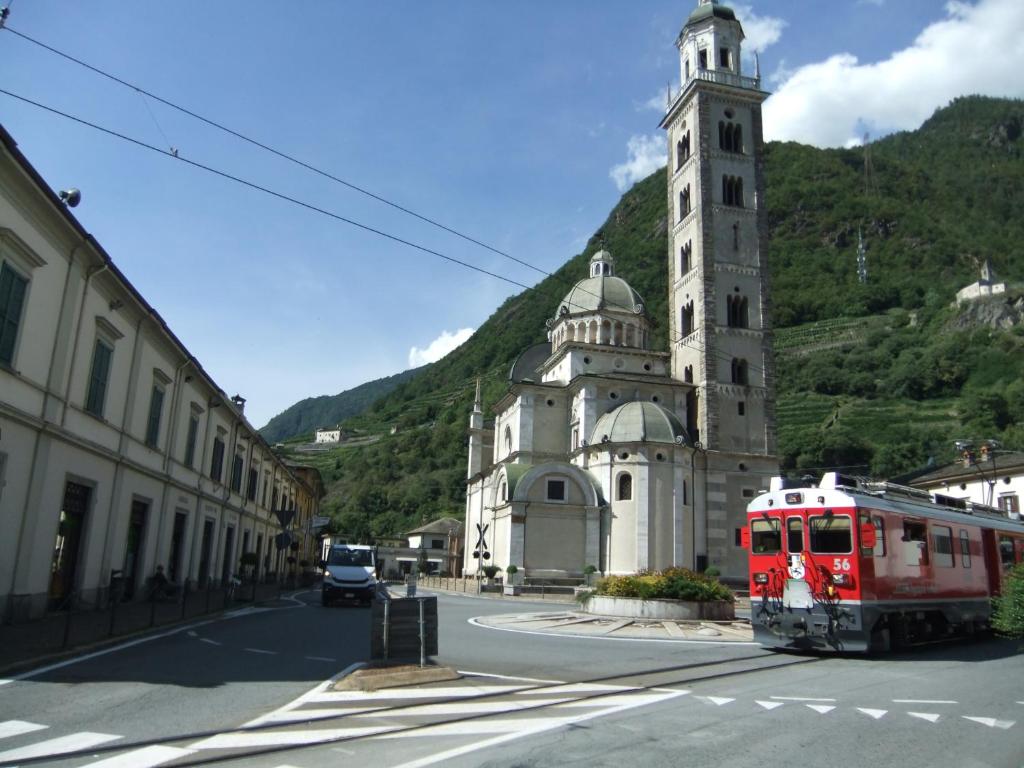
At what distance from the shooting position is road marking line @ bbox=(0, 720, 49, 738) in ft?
23.0

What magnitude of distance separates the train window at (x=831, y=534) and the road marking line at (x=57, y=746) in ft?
41.0

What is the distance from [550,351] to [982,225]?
133036 millimetres

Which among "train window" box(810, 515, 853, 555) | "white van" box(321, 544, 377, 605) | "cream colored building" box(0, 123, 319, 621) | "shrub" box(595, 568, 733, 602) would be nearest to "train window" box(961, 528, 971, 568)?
"train window" box(810, 515, 853, 555)

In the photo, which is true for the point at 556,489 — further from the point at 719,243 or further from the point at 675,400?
the point at 719,243

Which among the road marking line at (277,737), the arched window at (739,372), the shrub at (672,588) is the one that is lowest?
the road marking line at (277,737)

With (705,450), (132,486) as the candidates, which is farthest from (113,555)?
(705,450)

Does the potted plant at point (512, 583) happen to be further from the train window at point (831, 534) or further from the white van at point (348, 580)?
the train window at point (831, 534)

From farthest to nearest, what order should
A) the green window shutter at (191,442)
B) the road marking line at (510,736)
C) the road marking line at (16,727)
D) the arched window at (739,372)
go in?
1. the arched window at (739,372)
2. the green window shutter at (191,442)
3. the road marking line at (16,727)
4. the road marking line at (510,736)

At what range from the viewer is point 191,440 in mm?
28203

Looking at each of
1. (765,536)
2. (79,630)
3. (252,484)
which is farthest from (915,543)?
(252,484)

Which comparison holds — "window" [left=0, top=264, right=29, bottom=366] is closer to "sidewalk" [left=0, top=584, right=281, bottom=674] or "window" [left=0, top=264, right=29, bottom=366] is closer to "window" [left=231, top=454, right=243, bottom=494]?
"sidewalk" [left=0, top=584, right=281, bottom=674]

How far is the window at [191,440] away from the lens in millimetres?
27734

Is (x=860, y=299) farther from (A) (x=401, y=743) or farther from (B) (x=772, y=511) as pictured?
(A) (x=401, y=743)

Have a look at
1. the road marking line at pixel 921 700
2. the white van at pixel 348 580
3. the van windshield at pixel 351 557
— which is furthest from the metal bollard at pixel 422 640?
the van windshield at pixel 351 557
